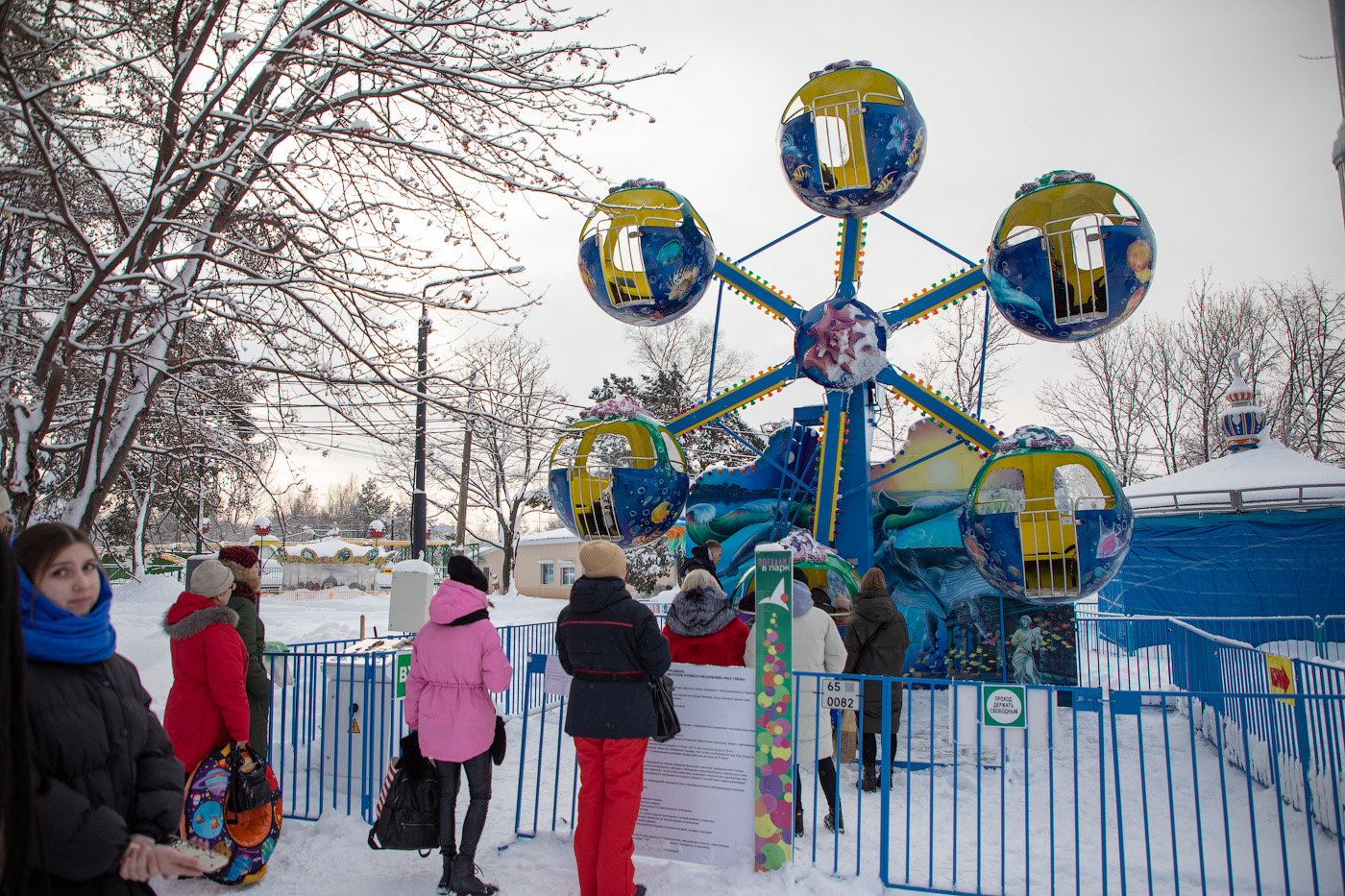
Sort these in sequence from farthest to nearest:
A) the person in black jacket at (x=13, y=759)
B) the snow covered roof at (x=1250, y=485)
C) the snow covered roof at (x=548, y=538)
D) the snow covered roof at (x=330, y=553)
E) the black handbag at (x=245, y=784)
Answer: the snow covered roof at (x=548, y=538) < the snow covered roof at (x=330, y=553) < the snow covered roof at (x=1250, y=485) < the black handbag at (x=245, y=784) < the person in black jacket at (x=13, y=759)

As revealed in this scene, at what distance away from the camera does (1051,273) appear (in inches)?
218

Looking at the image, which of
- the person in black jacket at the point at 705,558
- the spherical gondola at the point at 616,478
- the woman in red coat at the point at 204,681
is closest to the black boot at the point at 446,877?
the woman in red coat at the point at 204,681

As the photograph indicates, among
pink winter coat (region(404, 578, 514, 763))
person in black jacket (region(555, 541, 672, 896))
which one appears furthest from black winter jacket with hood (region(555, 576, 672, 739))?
pink winter coat (region(404, 578, 514, 763))

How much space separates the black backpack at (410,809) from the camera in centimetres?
432

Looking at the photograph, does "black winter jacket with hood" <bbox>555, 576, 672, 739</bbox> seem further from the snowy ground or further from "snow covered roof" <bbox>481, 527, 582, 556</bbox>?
"snow covered roof" <bbox>481, 527, 582, 556</bbox>

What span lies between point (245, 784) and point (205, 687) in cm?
56

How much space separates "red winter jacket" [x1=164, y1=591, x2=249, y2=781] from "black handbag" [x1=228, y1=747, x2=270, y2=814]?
110 mm

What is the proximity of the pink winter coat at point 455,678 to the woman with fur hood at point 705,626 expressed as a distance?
1358 mm

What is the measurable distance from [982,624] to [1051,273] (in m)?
4.82

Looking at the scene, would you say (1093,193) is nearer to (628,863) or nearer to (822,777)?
(822,777)

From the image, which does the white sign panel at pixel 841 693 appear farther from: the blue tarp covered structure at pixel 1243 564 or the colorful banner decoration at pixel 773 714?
the blue tarp covered structure at pixel 1243 564

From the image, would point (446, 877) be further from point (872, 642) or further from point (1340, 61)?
point (1340, 61)

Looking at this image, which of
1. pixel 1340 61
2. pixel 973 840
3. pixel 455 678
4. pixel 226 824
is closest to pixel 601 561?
pixel 455 678

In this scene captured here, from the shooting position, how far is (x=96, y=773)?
2168 mm
